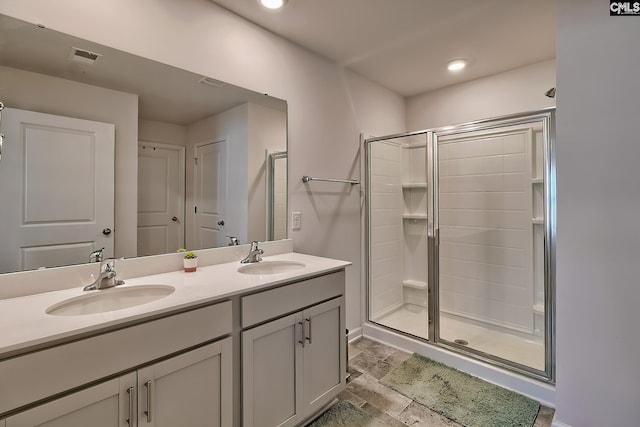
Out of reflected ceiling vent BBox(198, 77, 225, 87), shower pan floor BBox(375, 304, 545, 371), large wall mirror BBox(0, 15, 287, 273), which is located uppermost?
reflected ceiling vent BBox(198, 77, 225, 87)

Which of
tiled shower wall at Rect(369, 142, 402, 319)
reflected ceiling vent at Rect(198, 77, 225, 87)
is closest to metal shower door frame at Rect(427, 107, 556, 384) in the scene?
tiled shower wall at Rect(369, 142, 402, 319)

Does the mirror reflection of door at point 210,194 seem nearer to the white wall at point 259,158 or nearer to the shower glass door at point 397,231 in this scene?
the white wall at point 259,158

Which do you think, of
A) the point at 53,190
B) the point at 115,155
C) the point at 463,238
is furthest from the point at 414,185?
the point at 53,190

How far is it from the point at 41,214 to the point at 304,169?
60.1 inches

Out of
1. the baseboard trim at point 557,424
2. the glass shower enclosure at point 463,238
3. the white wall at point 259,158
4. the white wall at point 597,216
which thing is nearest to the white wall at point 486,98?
the glass shower enclosure at point 463,238

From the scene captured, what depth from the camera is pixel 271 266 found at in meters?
1.91

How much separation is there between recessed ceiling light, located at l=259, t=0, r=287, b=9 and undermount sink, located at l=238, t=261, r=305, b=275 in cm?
157

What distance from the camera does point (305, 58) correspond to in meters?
2.33

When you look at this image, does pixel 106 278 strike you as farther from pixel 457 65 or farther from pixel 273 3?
pixel 457 65

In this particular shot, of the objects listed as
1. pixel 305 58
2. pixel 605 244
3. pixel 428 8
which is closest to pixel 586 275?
pixel 605 244

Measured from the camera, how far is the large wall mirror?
4.09 ft

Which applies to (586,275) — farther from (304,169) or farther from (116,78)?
(116,78)

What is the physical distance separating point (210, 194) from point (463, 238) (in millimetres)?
2369

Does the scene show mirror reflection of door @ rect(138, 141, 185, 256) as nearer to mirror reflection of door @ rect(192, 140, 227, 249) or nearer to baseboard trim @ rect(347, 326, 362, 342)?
mirror reflection of door @ rect(192, 140, 227, 249)
